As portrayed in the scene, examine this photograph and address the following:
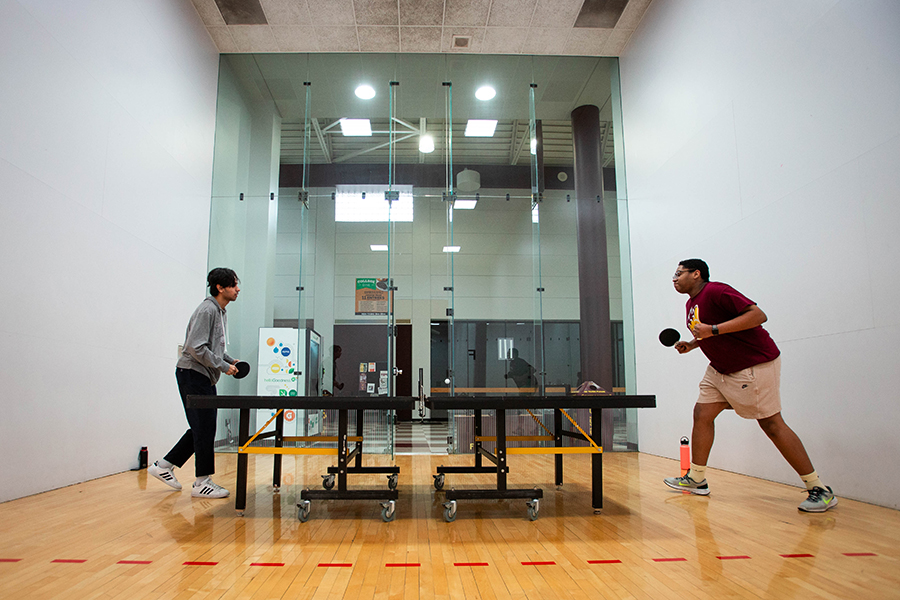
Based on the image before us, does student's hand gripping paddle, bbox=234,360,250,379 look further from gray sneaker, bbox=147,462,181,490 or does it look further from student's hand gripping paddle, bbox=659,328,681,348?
student's hand gripping paddle, bbox=659,328,681,348

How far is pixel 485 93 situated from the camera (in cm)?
693

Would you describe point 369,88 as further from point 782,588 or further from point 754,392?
point 782,588

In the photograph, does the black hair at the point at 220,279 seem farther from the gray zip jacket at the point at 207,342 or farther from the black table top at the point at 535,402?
the black table top at the point at 535,402

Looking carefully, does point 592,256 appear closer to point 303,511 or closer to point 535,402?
point 535,402

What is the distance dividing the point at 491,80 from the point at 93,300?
5070 mm

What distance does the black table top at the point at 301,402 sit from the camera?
2828 mm

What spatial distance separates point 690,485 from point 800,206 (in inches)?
78.0

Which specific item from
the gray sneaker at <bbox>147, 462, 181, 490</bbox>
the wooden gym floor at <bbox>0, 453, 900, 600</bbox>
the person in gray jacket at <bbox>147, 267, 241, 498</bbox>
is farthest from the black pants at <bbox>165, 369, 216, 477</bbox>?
the gray sneaker at <bbox>147, 462, 181, 490</bbox>

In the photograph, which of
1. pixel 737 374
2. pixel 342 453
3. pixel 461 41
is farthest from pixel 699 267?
pixel 461 41

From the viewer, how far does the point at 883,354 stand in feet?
10.1

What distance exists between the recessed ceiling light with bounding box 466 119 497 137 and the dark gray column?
1.00 m

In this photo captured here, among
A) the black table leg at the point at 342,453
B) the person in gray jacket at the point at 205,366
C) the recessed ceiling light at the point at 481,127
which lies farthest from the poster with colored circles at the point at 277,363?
the black table leg at the point at 342,453

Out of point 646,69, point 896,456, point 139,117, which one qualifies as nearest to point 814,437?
point 896,456

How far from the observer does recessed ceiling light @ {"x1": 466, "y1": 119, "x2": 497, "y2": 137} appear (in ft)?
22.3
